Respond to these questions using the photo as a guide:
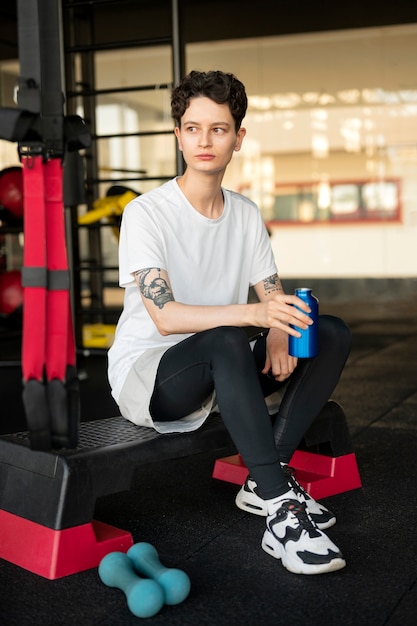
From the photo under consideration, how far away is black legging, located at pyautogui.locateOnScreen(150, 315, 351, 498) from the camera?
1.75 metres

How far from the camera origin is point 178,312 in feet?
5.98

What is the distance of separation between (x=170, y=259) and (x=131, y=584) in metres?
0.78

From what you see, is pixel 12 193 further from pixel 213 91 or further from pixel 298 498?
pixel 298 498

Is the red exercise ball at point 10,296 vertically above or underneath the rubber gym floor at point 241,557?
above

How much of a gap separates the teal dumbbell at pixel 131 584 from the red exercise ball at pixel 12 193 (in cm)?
306

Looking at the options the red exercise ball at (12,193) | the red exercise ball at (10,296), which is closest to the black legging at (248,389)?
the red exercise ball at (12,193)

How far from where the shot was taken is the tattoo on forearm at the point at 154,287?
184 cm

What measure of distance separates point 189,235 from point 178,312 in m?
0.26

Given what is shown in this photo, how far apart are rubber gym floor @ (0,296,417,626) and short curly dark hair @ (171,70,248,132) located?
100 cm

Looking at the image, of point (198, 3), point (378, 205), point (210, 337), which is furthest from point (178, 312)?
point (378, 205)

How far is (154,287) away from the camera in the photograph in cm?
185

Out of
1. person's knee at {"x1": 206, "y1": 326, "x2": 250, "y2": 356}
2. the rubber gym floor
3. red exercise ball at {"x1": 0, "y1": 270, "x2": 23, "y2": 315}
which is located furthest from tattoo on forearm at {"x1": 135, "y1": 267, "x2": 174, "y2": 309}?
red exercise ball at {"x1": 0, "y1": 270, "x2": 23, "y2": 315}

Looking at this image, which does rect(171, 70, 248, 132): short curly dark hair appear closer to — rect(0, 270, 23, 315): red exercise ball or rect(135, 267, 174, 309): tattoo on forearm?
rect(135, 267, 174, 309): tattoo on forearm

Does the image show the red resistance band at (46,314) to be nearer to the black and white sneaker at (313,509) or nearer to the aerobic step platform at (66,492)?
the aerobic step platform at (66,492)
